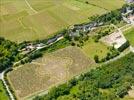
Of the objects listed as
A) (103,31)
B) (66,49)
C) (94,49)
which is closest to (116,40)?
(94,49)

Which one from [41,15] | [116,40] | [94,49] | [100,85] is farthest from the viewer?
[41,15]

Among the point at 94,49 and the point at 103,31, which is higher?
the point at 103,31

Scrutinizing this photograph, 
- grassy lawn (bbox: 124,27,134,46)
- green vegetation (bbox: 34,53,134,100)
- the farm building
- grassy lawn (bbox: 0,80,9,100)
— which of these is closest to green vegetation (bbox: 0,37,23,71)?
grassy lawn (bbox: 0,80,9,100)

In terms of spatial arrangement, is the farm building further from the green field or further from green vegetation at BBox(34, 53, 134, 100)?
the green field

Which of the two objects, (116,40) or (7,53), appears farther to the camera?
(116,40)

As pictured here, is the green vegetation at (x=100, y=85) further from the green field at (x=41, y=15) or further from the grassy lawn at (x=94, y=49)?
the green field at (x=41, y=15)

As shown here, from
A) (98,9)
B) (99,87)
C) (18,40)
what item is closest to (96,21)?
(98,9)

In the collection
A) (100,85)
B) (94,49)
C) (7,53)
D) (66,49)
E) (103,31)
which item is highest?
(7,53)

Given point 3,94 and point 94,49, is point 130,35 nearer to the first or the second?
point 94,49
